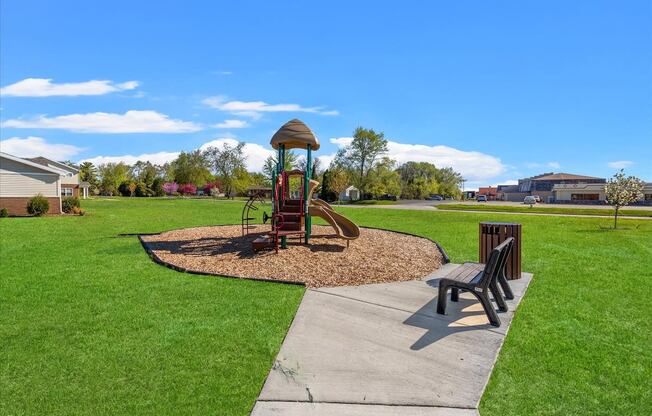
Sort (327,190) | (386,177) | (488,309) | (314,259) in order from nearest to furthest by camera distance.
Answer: (488,309)
(314,259)
(327,190)
(386,177)

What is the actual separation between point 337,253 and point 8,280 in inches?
267

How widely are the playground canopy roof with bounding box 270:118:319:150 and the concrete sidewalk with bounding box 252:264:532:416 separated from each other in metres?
5.89

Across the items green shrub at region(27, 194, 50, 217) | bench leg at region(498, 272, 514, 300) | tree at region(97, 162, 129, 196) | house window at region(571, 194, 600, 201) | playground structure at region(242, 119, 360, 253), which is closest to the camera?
bench leg at region(498, 272, 514, 300)

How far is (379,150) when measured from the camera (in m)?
70.4

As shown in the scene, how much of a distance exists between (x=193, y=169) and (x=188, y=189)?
7060mm

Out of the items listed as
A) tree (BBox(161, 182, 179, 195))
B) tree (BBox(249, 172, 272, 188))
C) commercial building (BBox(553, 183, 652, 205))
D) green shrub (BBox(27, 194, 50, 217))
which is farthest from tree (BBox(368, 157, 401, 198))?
green shrub (BBox(27, 194, 50, 217))

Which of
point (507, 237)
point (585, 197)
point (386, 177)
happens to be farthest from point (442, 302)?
point (585, 197)

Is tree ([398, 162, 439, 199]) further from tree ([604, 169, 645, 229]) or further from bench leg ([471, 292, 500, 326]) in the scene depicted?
bench leg ([471, 292, 500, 326])

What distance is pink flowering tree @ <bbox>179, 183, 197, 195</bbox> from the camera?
287 feet

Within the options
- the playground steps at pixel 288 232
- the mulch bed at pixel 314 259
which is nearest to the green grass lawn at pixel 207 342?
the mulch bed at pixel 314 259

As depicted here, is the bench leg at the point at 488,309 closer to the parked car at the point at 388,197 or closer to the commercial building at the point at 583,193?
the parked car at the point at 388,197

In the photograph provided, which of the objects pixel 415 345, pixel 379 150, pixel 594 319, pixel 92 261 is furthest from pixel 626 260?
pixel 379 150

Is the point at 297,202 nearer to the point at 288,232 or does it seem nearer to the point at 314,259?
the point at 288,232

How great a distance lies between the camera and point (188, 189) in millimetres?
87438
